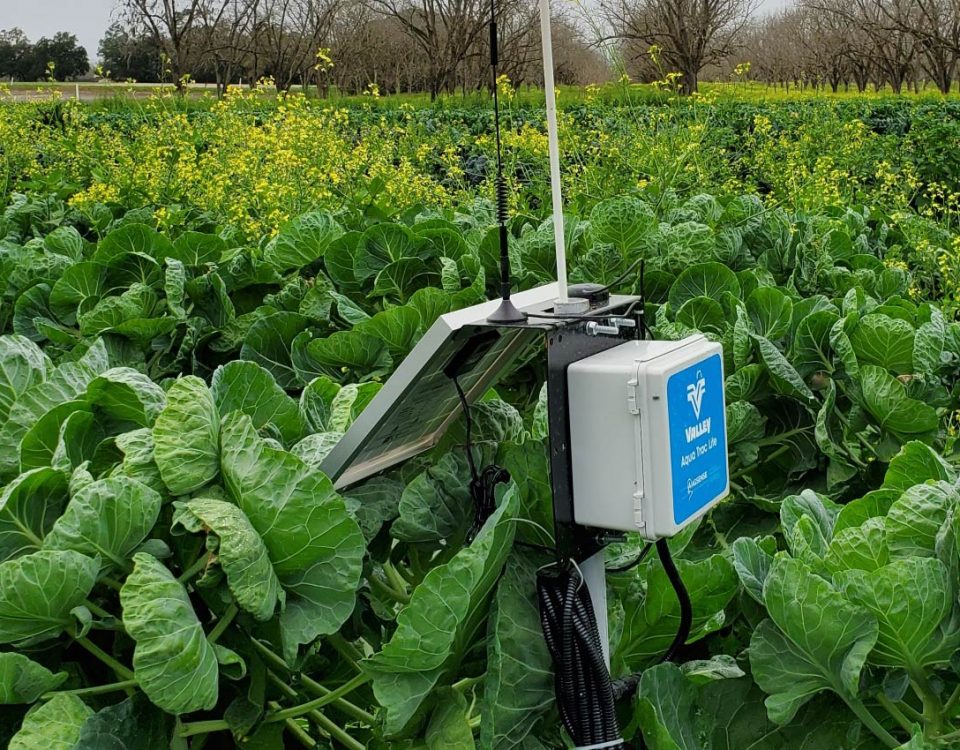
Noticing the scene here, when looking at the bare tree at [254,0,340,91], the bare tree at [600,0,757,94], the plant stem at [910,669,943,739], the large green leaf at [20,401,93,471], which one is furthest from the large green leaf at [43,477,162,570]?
the bare tree at [254,0,340,91]

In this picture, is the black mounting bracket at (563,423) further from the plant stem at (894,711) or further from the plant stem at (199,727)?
the plant stem at (199,727)

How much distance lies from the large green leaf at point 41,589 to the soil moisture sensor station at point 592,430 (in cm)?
43

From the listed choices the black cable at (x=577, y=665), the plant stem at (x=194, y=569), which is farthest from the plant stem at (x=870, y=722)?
the plant stem at (x=194, y=569)

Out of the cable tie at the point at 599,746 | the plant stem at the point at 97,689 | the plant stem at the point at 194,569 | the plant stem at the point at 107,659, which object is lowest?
the cable tie at the point at 599,746

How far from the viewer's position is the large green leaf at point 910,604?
1.43 metres

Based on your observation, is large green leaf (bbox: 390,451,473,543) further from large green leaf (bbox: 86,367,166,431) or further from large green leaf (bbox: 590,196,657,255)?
large green leaf (bbox: 590,196,657,255)

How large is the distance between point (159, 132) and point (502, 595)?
8.83m

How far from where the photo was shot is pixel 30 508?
1574mm

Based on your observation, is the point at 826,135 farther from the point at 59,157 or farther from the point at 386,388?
the point at 386,388

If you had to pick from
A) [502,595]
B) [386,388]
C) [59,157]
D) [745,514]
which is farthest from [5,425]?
[59,157]

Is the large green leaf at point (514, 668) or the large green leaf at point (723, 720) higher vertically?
the large green leaf at point (514, 668)

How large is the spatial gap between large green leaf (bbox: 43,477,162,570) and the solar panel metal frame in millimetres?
304

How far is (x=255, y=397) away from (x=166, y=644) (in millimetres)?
580

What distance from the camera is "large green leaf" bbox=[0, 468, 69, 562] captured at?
5.04 feet
